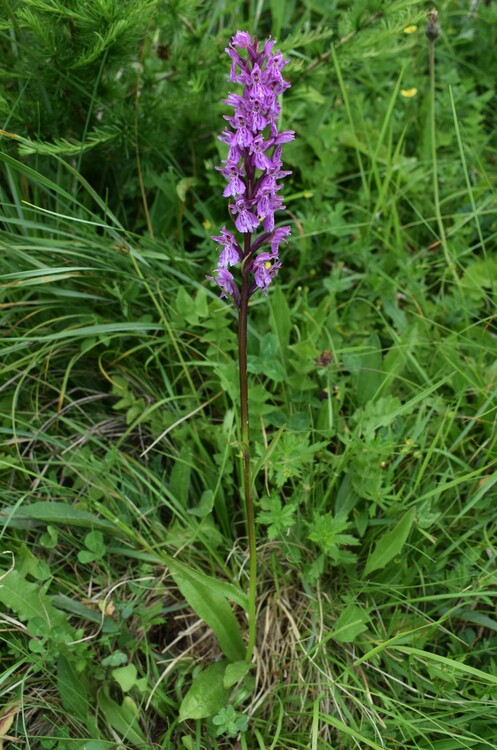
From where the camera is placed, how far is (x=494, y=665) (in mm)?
1990

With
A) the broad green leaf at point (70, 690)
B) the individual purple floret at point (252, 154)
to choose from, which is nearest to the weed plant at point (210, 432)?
the broad green leaf at point (70, 690)

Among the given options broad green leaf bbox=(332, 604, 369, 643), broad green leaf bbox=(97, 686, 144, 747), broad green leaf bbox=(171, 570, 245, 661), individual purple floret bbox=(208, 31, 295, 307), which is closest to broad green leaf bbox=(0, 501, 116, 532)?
broad green leaf bbox=(171, 570, 245, 661)

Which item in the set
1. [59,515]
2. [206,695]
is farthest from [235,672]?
[59,515]

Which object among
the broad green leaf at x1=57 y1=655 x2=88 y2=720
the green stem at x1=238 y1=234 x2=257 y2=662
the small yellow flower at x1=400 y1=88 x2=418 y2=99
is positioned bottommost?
the broad green leaf at x1=57 y1=655 x2=88 y2=720

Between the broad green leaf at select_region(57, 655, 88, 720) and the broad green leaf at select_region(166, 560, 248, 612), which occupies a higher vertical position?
the broad green leaf at select_region(166, 560, 248, 612)

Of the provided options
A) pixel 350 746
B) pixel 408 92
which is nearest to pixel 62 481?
pixel 350 746

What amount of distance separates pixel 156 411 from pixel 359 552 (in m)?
0.94

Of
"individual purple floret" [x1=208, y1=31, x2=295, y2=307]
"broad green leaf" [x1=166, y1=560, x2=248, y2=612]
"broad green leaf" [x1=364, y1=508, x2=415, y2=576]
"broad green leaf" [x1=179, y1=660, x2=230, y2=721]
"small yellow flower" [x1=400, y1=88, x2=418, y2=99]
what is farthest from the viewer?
"small yellow flower" [x1=400, y1=88, x2=418, y2=99]

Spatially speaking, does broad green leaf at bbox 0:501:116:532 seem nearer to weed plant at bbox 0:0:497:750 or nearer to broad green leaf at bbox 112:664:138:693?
weed plant at bbox 0:0:497:750

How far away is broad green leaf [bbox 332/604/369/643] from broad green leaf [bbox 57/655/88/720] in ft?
2.66

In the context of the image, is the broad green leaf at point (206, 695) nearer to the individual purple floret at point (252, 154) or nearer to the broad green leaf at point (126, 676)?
the broad green leaf at point (126, 676)

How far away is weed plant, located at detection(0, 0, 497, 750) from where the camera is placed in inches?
80.5

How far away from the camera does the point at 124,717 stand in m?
2.04

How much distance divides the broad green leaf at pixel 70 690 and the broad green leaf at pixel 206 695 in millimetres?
319
